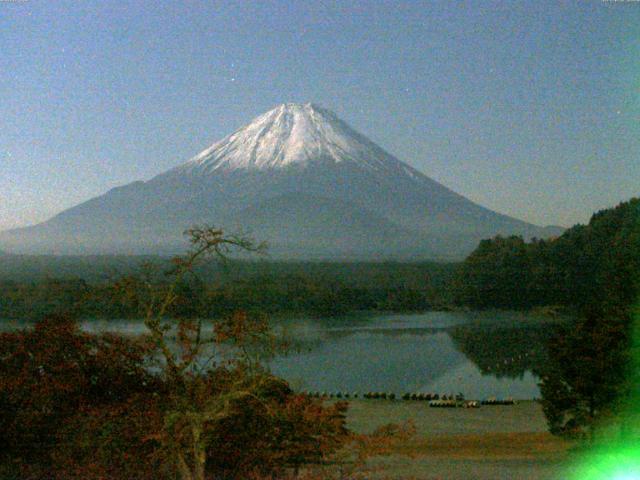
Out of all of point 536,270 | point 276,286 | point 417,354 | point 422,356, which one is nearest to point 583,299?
point 536,270

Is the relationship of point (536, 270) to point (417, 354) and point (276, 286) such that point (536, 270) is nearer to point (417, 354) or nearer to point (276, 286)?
point (276, 286)

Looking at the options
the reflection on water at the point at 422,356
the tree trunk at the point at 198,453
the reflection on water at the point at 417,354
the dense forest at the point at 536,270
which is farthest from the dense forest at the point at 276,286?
the tree trunk at the point at 198,453

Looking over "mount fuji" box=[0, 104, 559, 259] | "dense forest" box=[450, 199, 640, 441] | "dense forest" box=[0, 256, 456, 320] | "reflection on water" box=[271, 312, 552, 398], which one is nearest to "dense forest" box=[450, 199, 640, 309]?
"dense forest" box=[450, 199, 640, 441]

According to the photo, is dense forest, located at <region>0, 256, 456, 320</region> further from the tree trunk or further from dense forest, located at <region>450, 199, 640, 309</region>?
the tree trunk

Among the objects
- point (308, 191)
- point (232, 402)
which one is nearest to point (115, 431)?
point (232, 402)

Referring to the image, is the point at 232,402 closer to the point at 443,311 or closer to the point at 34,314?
the point at 34,314
